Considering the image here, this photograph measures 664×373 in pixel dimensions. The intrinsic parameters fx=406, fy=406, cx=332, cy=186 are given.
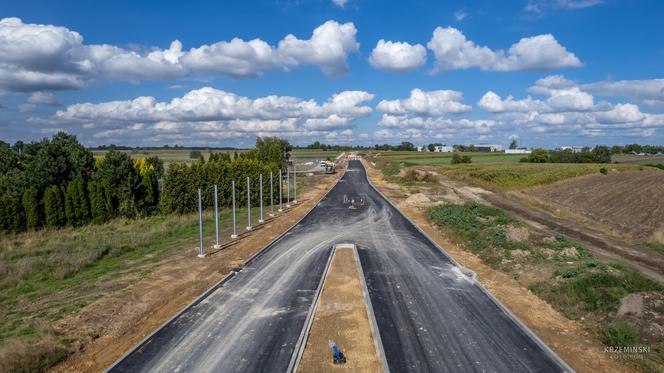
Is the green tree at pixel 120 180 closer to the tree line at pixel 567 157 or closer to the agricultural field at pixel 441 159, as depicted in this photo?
the agricultural field at pixel 441 159

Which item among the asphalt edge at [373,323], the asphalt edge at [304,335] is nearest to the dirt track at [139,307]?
the asphalt edge at [304,335]

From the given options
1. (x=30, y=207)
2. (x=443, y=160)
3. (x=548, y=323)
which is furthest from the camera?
(x=443, y=160)

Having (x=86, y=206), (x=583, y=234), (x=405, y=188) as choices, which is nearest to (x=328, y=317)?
(x=583, y=234)

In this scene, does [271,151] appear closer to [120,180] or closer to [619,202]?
[120,180]

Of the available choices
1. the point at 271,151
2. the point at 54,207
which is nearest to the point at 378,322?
the point at 54,207

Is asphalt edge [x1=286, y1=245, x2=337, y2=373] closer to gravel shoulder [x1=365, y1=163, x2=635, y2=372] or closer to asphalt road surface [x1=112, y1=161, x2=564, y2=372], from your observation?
asphalt road surface [x1=112, y1=161, x2=564, y2=372]

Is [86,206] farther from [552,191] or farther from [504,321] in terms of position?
[552,191]
